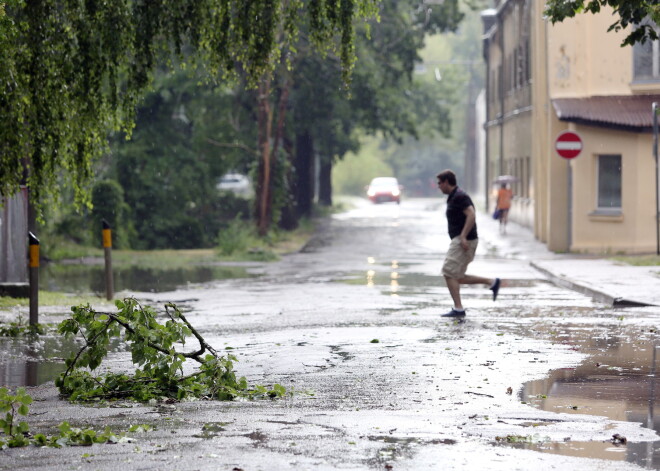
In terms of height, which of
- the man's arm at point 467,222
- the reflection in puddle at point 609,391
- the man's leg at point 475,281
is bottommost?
the reflection in puddle at point 609,391

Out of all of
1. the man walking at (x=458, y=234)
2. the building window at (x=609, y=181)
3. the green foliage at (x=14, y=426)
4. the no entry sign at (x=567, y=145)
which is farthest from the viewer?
the building window at (x=609, y=181)

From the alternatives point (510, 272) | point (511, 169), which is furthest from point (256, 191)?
point (511, 169)

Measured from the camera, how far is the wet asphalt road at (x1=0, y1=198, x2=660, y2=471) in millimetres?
7441

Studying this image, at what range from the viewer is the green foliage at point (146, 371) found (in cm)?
1005

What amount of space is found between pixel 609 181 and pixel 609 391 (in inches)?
914

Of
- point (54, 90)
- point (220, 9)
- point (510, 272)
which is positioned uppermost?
point (220, 9)

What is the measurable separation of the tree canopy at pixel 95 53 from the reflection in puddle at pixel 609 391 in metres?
4.31

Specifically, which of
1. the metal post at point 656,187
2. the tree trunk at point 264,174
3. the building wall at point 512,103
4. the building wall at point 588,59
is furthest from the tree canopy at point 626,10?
the building wall at point 512,103

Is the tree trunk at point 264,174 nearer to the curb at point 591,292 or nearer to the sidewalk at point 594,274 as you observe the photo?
the sidewalk at point 594,274

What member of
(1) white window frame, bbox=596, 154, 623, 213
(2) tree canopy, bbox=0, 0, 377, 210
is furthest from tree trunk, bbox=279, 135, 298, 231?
(2) tree canopy, bbox=0, 0, 377, 210

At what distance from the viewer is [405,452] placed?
756 centimetres

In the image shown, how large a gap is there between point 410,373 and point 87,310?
2800mm

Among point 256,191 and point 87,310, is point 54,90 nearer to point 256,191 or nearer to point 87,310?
point 87,310

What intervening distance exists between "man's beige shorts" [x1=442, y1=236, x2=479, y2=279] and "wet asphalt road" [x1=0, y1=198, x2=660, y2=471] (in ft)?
1.98
